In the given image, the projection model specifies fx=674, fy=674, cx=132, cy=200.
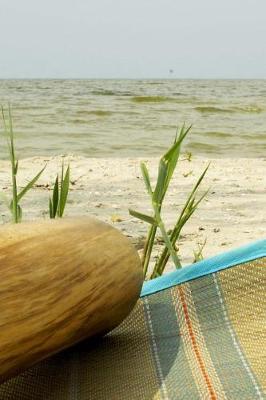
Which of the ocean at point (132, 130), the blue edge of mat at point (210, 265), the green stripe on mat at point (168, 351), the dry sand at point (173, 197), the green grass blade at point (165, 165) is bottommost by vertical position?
the ocean at point (132, 130)

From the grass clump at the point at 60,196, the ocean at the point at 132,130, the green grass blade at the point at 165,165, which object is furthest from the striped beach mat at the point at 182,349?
the ocean at the point at 132,130

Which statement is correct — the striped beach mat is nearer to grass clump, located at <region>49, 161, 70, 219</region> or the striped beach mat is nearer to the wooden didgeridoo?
the wooden didgeridoo

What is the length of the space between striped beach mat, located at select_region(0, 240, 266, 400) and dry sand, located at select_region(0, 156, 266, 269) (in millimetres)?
1360

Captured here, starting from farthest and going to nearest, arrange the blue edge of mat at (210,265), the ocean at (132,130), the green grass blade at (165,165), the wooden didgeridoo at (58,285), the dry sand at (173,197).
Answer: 1. the ocean at (132,130)
2. the dry sand at (173,197)
3. the green grass blade at (165,165)
4. the blue edge of mat at (210,265)
5. the wooden didgeridoo at (58,285)

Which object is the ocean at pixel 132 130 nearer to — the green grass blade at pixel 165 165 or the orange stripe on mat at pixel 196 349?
the green grass blade at pixel 165 165

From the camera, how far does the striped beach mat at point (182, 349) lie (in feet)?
3.88

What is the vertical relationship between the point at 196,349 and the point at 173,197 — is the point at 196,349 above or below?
above

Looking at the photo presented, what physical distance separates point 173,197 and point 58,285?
3191mm

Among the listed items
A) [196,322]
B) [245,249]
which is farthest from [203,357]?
[245,249]

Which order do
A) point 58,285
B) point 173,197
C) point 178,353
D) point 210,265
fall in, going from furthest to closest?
1. point 173,197
2. point 210,265
3. point 178,353
4. point 58,285

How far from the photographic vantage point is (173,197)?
4.23m

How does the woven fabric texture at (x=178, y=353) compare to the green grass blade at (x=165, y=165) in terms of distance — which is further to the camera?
the green grass blade at (x=165, y=165)

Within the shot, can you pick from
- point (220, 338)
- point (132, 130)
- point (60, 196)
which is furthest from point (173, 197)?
point (132, 130)

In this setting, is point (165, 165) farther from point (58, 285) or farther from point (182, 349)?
point (58, 285)
